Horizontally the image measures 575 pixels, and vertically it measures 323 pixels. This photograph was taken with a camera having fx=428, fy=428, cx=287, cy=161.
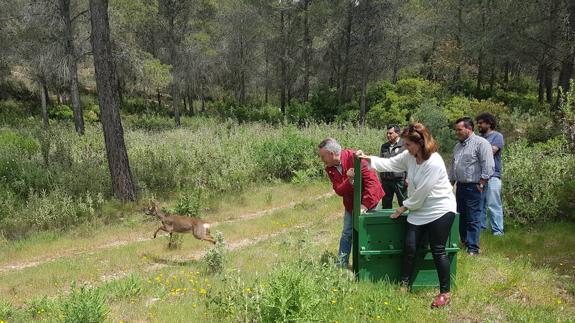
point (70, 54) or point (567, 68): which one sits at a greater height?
point (70, 54)

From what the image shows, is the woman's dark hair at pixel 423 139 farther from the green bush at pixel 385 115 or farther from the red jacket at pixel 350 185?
the green bush at pixel 385 115

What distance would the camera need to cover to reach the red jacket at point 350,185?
16.2ft

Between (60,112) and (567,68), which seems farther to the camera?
(60,112)

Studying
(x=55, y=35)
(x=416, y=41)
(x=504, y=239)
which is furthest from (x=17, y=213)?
(x=416, y=41)

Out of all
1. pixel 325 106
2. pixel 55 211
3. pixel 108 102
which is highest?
pixel 108 102

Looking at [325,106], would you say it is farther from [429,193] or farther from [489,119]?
[429,193]

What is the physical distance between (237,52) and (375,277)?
3498cm

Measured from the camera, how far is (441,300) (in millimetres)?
4363

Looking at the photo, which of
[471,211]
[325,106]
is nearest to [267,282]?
[471,211]

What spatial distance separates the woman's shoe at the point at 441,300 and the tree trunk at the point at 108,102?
8.37 meters

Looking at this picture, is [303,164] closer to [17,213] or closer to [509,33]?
[17,213]

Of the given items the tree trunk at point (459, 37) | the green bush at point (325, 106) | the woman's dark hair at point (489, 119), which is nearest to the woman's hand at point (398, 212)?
the woman's dark hair at point (489, 119)

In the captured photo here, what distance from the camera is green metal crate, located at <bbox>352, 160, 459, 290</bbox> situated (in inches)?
185

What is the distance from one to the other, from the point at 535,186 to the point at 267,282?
20.5 ft
